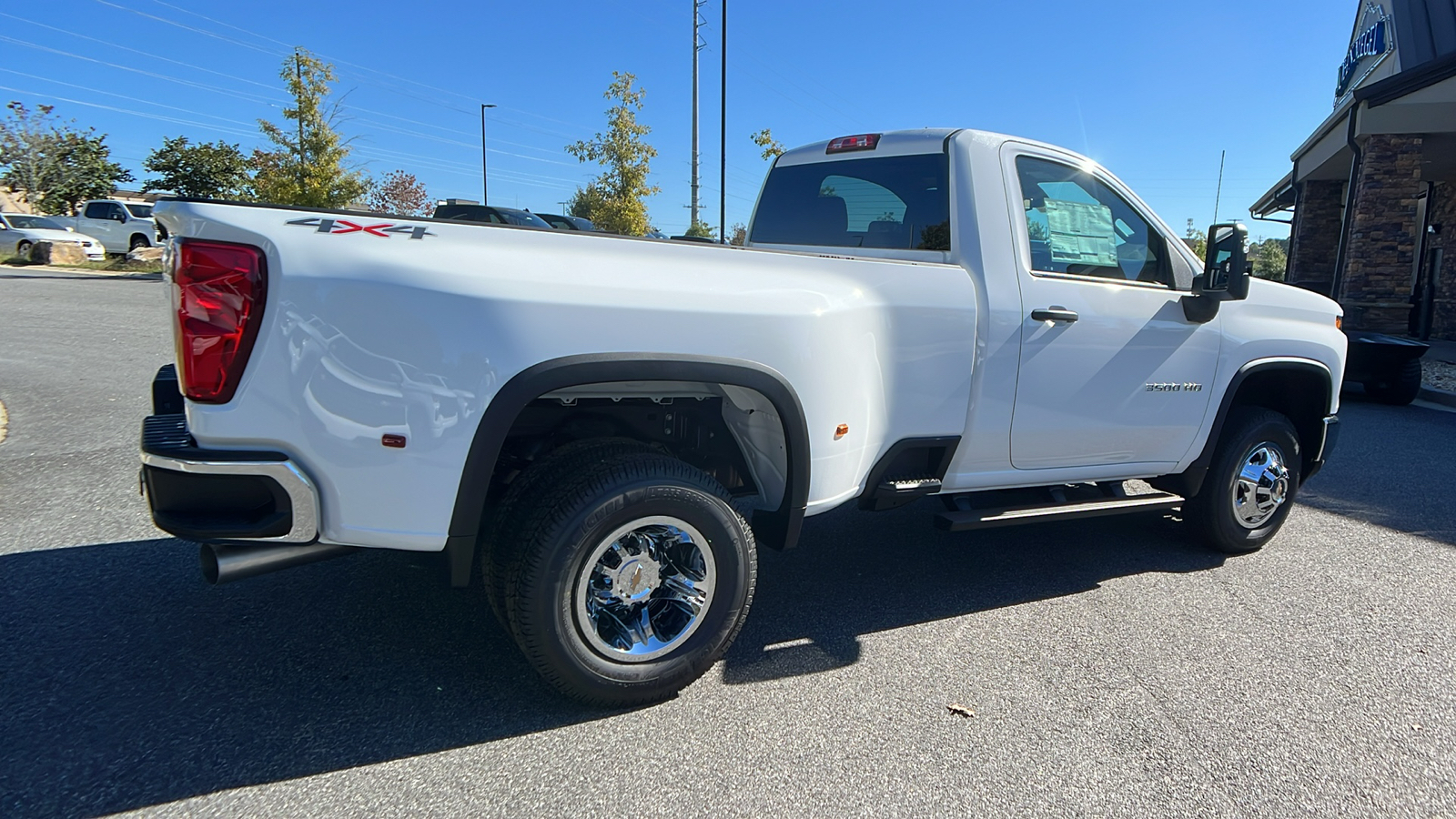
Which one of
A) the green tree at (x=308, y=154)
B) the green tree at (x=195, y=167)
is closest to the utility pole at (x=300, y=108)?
the green tree at (x=308, y=154)

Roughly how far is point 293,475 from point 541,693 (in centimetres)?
117

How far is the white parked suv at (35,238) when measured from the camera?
82.3ft

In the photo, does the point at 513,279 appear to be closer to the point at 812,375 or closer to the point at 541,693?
the point at 812,375

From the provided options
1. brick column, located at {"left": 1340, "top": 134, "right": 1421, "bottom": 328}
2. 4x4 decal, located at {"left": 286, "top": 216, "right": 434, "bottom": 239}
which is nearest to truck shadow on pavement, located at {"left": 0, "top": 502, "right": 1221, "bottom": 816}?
4x4 decal, located at {"left": 286, "top": 216, "right": 434, "bottom": 239}

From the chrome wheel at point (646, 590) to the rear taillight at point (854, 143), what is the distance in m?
2.29

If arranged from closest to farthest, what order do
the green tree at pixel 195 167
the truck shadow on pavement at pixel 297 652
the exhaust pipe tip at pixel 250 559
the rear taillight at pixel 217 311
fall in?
the rear taillight at pixel 217 311 < the exhaust pipe tip at pixel 250 559 < the truck shadow on pavement at pixel 297 652 < the green tree at pixel 195 167

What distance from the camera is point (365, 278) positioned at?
233 cm

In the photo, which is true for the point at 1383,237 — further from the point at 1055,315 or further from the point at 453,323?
the point at 453,323

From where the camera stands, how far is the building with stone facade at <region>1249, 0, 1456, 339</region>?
1464 cm

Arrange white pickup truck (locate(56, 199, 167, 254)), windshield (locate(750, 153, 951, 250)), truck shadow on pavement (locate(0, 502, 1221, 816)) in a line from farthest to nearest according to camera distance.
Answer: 1. white pickup truck (locate(56, 199, 167, 254))
2. windshield (locate(750, 153, 951, 250))
3. truck shadow on pavement (locate(0, 502, 1221, 816))

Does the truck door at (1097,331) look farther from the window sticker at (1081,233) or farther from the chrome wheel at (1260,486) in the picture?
the chrome wheel at (1260,486)

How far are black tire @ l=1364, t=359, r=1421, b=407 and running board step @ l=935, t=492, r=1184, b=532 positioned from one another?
26.6 ft

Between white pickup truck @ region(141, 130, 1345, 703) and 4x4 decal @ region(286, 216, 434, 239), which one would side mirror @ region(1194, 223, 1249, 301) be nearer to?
white pickup truck @ region(141, 130, 1345, 703)

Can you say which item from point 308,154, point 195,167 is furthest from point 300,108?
point 195,167
